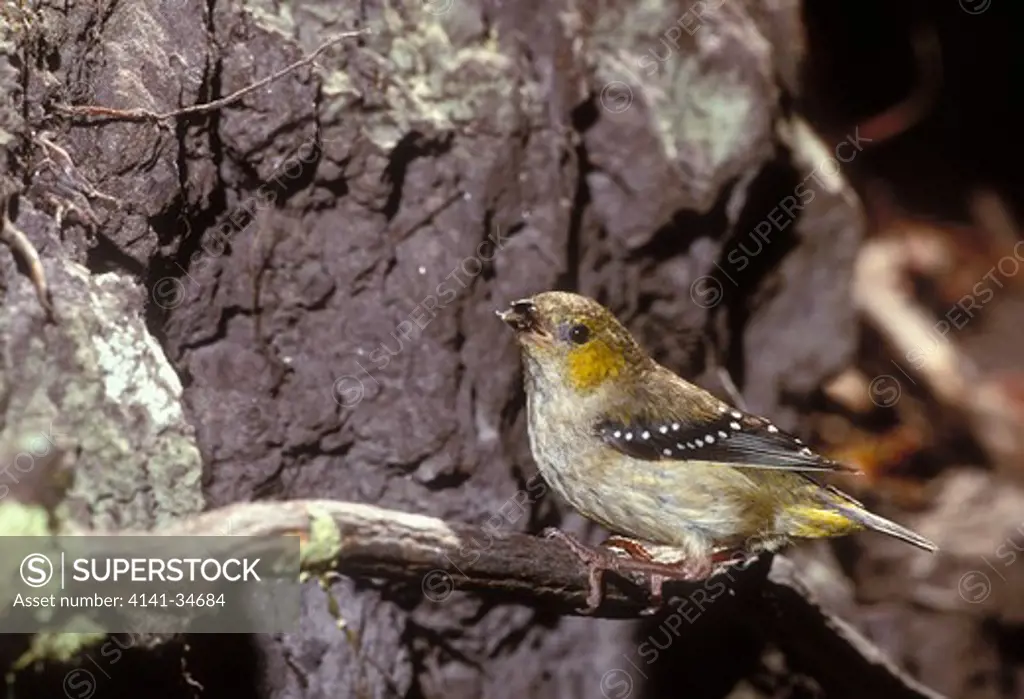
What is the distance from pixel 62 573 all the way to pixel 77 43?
905 mm

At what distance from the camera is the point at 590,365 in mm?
2324

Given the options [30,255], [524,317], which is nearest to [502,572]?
[524,317]

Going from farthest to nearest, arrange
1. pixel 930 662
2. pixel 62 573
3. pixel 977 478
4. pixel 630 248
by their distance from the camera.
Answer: pixel 977 478 → pixel 930 662 → pixel 630 248 → pixel 62 573

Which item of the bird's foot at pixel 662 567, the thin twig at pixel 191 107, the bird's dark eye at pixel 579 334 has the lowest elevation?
the bird's foot at pixel 662 567

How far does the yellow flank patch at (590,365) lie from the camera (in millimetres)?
2312

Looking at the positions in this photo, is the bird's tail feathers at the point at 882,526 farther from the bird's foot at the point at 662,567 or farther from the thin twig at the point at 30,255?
the thin twig at the point at 30,255

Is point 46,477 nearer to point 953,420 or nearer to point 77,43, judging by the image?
point 77,43

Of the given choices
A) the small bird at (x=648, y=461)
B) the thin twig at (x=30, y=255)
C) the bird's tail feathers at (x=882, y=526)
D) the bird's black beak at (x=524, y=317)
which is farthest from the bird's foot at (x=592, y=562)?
the thin twig at (x=30, y=255)

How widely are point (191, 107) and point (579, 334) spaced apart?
2.86 ft

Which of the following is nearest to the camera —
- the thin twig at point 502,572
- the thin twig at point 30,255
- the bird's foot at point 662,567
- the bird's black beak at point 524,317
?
the thin twig at point 30,255

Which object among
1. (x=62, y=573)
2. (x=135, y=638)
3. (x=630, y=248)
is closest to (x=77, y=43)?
(x=62, y=573)

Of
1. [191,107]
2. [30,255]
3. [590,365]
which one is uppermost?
[191,107]

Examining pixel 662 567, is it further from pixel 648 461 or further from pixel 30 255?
pixel 30 255

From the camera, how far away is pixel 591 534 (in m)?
2.81
